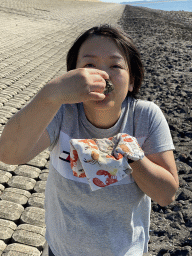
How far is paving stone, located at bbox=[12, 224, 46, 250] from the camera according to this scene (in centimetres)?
232

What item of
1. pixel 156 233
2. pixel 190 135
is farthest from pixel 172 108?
pixel 156 233

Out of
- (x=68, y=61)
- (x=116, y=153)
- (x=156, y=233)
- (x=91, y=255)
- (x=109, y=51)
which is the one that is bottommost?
(x=156, y=233)

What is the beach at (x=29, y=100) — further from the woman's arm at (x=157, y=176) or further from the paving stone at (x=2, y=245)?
the woman's arm at (x=157, y=176)

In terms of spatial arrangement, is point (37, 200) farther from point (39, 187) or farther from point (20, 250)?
point (20, 250)

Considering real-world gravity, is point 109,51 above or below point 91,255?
above

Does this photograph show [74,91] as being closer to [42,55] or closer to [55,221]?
[55,221]

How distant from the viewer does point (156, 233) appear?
8.69 feet

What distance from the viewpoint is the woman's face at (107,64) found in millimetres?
1159

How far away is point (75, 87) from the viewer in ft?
3.21

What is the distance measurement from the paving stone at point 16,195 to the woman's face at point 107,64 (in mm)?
1836

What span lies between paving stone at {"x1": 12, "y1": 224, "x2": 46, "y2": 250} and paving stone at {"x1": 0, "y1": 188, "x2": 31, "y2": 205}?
329mm

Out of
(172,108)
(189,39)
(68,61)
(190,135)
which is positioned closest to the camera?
(68,61)

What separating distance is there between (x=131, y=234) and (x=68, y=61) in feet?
2.87

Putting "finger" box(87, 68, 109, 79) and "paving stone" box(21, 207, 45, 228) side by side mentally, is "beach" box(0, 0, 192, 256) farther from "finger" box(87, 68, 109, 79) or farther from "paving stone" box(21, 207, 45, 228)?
"finger" box(87, 68, 109, 79)
